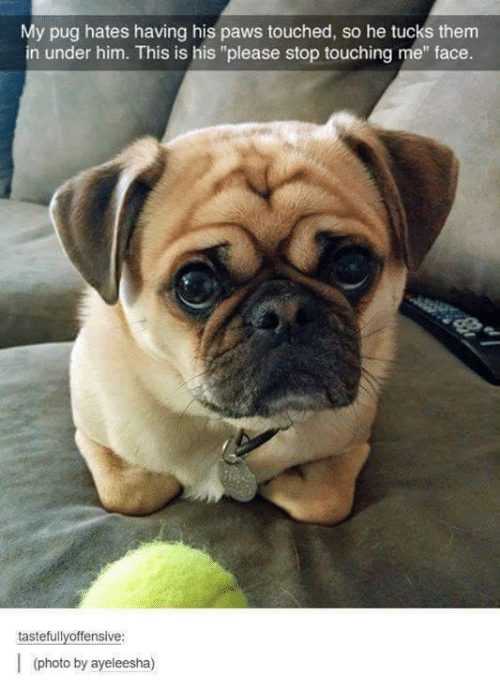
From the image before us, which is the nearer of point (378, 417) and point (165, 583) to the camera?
point (165, 583)

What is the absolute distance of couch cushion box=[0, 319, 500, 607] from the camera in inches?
19.0

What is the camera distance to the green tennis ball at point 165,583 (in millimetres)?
441

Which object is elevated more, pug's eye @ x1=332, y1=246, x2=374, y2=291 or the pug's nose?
pug's eye @ x1=332, y1=246, x2=374, y2=291

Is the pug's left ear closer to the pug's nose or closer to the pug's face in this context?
the pug's face

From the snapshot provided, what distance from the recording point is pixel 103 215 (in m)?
0.57

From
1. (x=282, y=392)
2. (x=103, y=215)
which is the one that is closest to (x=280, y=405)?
(x=282, y=392)

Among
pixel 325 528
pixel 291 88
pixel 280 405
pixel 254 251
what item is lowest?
pixel 325 528

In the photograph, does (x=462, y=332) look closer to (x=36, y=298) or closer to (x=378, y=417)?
(x=378, y=417)

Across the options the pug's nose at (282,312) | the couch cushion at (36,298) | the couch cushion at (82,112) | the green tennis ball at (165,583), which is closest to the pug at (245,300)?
the pug's nose at (282,312)

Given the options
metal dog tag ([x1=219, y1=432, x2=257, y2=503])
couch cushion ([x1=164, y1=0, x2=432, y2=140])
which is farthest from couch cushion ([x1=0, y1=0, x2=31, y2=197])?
metal dog tag ([x1=219, y1=432, x2=257, y2=503])

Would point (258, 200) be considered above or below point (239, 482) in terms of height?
above

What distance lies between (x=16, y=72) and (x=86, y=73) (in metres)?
0.15

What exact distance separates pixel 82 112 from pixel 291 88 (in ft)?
1.24

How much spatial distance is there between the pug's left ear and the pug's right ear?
19 centimetres
